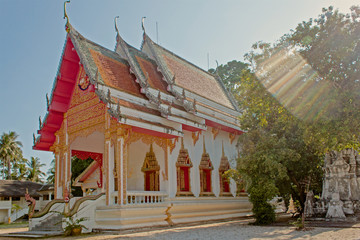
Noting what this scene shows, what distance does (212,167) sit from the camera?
44.9ft

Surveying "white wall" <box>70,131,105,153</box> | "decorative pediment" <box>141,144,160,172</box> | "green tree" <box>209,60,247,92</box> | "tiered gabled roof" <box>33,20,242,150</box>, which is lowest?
"decorative pediment" <box>141,144,160,172</box>

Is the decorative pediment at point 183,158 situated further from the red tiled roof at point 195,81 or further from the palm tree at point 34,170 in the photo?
the palm tree at point 34,170

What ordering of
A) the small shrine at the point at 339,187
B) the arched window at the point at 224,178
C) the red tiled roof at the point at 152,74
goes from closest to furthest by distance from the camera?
1. the small shrine at the point at 339,187
2. the red tiled roof at the point at 152,74
3. the arched window at the point at 224,178

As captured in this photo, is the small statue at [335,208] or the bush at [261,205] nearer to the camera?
the small statue at [335,208]

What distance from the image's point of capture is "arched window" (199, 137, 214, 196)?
13.2 meters

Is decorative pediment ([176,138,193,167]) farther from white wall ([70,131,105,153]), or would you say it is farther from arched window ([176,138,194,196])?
white wall ([70,131,105,153])

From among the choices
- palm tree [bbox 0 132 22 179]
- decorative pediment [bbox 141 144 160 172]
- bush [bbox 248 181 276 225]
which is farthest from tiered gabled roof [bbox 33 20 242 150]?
palm tree [bbox 0 132 22 179]

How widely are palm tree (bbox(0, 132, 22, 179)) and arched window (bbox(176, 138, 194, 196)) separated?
33847 millimetres

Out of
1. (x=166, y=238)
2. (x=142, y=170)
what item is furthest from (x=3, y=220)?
(x=166, y=238)

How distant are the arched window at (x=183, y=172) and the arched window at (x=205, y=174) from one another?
29.1 inches

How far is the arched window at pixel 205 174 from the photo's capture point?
43.2 feet

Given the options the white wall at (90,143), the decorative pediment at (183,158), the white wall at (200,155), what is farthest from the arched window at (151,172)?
the white wall at (90,143)

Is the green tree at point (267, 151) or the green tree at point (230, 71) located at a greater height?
the green tree at point (230, 71)

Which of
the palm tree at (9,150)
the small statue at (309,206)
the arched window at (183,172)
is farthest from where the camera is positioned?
the palm tree at (9,150)
